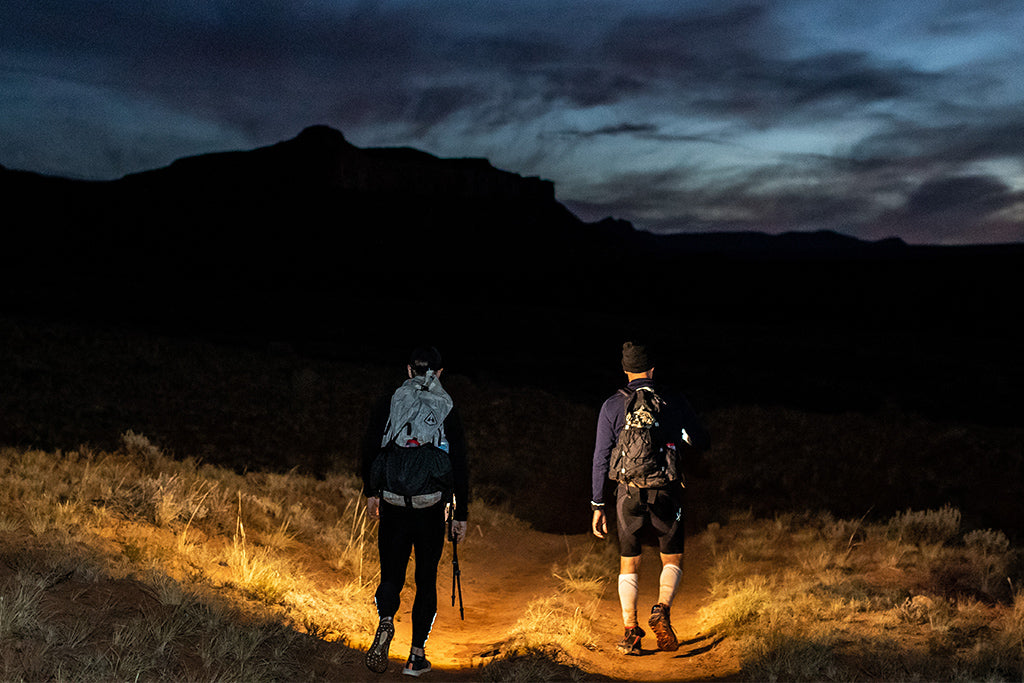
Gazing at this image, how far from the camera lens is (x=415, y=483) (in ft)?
15.0

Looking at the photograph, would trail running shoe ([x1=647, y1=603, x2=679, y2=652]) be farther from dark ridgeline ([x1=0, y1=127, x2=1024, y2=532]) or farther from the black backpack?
dark ridgeline ([x1=0, y1=127, x2=1024, y2=532])

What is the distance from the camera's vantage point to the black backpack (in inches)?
210

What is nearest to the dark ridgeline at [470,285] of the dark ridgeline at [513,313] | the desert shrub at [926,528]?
the dark ridgeline at [513,313]

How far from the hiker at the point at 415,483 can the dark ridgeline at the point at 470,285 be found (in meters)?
20.8

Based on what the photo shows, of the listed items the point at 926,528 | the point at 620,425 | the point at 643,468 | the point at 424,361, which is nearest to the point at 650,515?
the point at 643,468

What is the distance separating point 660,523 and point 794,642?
1252 mm

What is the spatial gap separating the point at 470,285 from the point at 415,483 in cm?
7023

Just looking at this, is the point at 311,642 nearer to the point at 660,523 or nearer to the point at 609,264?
the point at 660,523

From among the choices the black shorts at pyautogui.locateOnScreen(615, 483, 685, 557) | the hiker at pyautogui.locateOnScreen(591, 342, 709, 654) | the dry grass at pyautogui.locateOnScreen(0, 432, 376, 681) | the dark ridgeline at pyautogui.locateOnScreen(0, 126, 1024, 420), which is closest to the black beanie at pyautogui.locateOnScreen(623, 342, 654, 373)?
the hiker at pyautogui.locateOnScreen(591, 342, 709, 654)

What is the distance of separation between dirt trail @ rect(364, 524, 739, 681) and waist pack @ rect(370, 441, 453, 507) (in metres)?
1.18

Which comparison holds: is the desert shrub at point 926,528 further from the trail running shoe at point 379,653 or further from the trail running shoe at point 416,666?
the trail running shoe at point 379,653

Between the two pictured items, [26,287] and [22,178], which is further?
[22,178]

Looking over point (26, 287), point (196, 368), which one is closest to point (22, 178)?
point (26, 287)

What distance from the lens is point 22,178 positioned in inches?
3531
